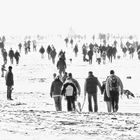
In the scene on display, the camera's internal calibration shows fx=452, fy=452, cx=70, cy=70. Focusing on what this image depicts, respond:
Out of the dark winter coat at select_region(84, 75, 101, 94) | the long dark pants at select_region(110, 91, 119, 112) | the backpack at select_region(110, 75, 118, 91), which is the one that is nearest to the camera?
the backpack at select_region(110, 75, 118, 91)

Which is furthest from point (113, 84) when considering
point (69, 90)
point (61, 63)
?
point (61, 63)

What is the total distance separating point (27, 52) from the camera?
54156 millimetres

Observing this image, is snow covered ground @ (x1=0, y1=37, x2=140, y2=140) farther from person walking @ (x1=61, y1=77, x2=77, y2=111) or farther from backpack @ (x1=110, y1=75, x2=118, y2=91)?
person walking @ (x1=61, y1=77, x2=77, y2=111)

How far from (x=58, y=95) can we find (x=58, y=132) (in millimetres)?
6963

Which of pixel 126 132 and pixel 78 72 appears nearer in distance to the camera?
pixel 126 132

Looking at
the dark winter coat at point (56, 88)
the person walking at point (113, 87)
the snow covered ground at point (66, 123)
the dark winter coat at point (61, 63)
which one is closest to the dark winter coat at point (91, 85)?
the person walking at point (113, 87)

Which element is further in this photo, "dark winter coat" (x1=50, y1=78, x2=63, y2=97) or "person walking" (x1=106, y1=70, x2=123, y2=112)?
"dark winter coat" (x1=50, y1=78, x2=63, y2=97)

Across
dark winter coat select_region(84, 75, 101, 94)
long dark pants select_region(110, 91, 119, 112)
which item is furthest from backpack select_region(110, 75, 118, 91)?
dark winter coat select_region(84, 75, 101, 94)

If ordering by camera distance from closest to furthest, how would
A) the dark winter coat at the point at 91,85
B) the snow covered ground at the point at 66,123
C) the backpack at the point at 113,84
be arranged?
the snow covered ground at the point at 66,123 → the backpack at the point at 113,84 → the dark winter coat at the point at 91,85

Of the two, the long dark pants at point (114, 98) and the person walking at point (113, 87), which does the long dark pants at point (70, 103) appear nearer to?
the person walking at point (113, 87)

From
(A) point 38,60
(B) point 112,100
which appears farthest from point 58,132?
(A) point 38,60

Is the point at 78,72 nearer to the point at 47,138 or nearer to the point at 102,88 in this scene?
the point at 102,88

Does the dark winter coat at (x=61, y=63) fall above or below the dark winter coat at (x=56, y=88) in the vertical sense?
above

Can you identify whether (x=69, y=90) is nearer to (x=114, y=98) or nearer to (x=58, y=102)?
(x=58, y=102)
